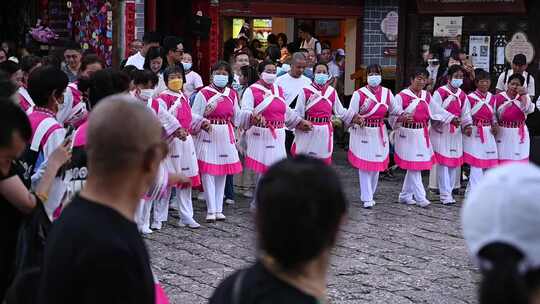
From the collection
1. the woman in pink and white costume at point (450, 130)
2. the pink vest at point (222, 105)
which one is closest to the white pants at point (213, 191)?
the pink vest at point (222, 105)

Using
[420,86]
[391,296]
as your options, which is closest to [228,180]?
[420,86]

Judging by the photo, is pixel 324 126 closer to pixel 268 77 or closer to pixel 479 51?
pixel 268 77

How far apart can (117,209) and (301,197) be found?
738mm

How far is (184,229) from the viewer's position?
30.2 ft

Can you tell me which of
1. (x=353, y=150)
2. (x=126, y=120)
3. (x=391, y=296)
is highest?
(x=126, y=120)

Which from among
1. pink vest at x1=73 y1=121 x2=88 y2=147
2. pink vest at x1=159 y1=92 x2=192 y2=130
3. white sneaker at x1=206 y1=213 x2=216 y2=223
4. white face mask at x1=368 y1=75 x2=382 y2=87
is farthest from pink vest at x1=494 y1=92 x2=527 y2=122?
pink vest at x1=73 y1=121 x2=88 y2=147

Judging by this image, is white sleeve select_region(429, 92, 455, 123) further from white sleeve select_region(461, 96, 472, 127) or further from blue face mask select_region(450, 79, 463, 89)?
blue face mask select_region(450, 79, 463, 89)

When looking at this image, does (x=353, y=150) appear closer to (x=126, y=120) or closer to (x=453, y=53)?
(x=453, y=53)

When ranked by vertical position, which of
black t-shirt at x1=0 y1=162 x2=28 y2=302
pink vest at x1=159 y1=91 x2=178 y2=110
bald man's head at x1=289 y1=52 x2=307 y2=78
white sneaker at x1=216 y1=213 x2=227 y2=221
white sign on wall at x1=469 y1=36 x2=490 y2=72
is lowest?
white sneaker at x1=216 y1=213 x2=227 y2=221

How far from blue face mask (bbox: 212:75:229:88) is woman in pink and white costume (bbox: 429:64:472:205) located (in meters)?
2.65

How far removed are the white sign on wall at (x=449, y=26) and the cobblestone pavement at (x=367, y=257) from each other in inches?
173

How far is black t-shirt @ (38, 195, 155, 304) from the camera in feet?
8.57

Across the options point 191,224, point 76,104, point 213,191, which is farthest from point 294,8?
point 76,104

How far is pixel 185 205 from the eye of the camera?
9.27 meters
